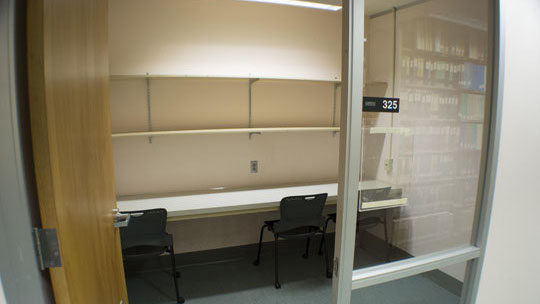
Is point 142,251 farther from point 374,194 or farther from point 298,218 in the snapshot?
point 374,194

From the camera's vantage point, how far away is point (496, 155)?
126cm

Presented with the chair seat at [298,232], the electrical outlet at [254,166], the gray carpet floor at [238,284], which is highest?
the electrical outlet at [254,166]

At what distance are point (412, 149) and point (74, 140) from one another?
136 centimetres

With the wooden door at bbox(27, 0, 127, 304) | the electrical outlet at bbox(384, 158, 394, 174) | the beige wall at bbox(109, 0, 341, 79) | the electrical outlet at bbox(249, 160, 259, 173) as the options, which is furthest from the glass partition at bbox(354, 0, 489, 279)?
the electrical outlet at bbox(249, 160, 259, 173)

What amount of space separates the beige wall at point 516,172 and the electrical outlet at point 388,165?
0.57 m

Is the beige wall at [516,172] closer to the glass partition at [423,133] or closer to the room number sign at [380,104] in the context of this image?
the glass partition at [423,133]

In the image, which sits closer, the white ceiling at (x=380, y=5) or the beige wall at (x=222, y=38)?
the white ceiling at (x=380, y=5)

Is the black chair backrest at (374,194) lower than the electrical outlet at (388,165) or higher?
lower

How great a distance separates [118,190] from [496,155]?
Answer: 289cm

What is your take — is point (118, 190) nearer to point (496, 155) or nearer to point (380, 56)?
point (380, 56)

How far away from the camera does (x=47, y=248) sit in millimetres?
729

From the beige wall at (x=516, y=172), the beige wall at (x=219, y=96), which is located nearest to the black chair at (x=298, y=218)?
the beige wall at (x=219, y=96)

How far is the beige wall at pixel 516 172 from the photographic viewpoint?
4.20ft

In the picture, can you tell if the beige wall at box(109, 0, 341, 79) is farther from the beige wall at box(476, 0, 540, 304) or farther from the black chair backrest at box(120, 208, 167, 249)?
the beige wall at box(476, 0, 540, 304)
